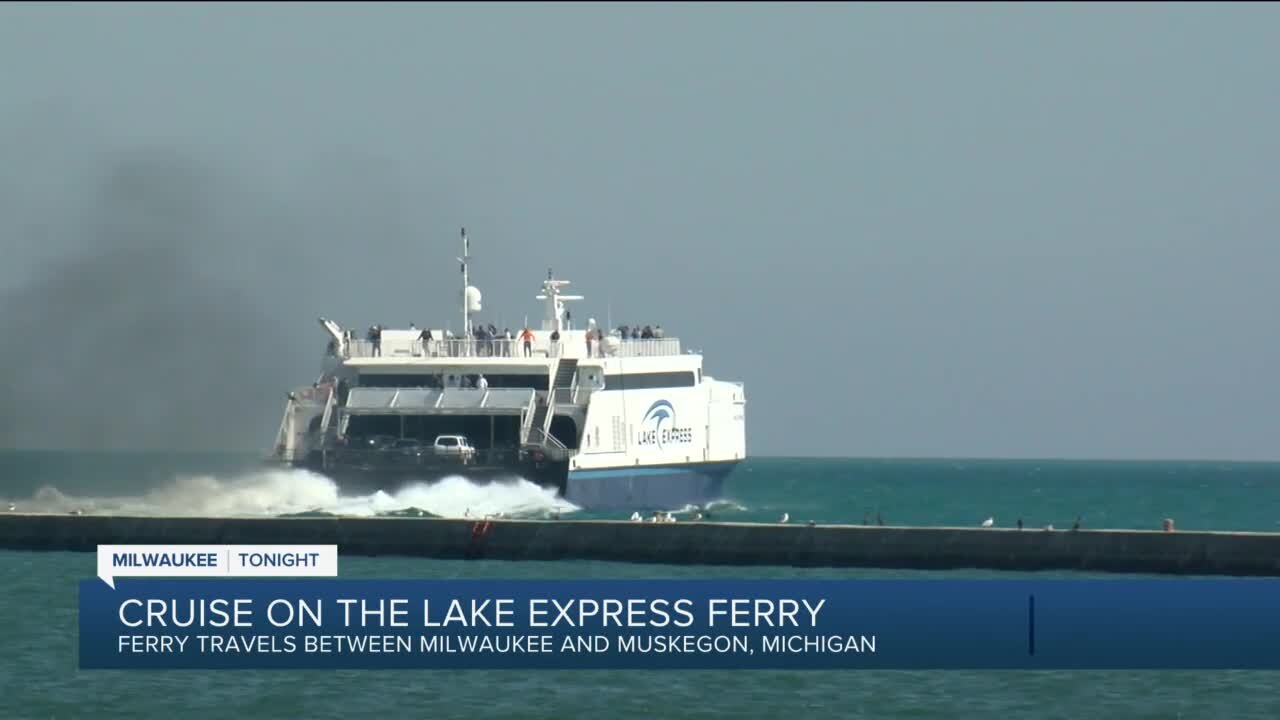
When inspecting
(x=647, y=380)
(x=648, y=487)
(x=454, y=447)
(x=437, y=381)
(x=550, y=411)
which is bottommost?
(x=648, y=487)

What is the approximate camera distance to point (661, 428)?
81812 mm

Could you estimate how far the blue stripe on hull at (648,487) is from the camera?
74688 millimetres

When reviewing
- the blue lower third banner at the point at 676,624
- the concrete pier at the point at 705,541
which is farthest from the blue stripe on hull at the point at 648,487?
the blue lower third banner at the point at 676,624

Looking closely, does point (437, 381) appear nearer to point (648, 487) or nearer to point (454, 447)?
point (454, 447)

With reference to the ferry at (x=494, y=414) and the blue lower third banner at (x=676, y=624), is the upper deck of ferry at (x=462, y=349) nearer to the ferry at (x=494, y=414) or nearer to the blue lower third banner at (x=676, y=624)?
the ferry at (x=494, y=414)

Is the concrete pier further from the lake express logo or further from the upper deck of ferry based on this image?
the lake express logo

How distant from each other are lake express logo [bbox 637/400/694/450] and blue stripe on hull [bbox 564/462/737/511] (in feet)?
2.97

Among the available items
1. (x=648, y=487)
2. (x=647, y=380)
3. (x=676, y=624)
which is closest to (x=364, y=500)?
(x=648, y=487)

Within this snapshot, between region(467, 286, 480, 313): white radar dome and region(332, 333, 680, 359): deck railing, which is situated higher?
region(467, 286, 480, 313): white radar dome

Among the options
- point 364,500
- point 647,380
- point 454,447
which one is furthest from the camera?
point 647,380

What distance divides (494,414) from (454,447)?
194 cm

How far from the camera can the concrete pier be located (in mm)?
51625

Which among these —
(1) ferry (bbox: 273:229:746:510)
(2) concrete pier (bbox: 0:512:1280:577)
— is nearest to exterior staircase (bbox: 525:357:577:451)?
(1) ferry (bbox: 273:229:746:510)
